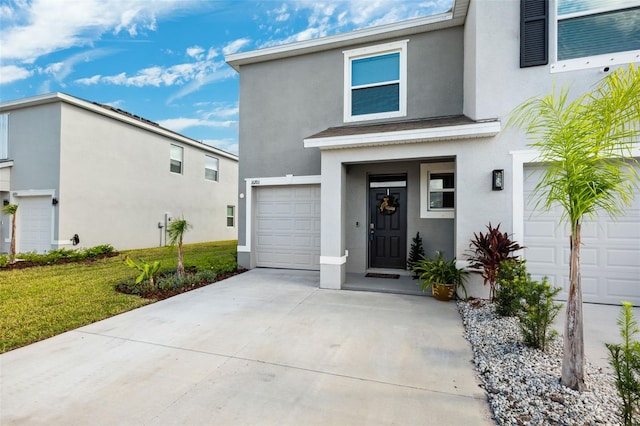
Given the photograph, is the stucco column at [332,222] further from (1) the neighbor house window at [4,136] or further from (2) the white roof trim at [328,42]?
(1) the neighbor house window at [4,136]

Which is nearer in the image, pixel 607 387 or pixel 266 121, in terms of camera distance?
pixel 607 387

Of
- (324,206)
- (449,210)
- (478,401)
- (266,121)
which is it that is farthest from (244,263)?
(478,401)

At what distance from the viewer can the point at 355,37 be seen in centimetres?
707

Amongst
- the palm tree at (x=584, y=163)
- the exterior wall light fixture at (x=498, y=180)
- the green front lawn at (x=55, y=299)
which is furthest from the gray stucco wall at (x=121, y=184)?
the palm tree at (x=584, y=163)

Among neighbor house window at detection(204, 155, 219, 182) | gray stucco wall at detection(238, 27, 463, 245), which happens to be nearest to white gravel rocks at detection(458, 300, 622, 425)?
gray stucco wall at detection(238, 27, 463, 245)

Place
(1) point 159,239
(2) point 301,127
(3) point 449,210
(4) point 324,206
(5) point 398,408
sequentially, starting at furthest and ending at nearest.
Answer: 1. (1) point 159,239
2. (2) point 301,127
3. (3) point 449,210
4. (4) point 324,206
5. (5) point 398,408

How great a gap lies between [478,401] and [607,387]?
108 cm

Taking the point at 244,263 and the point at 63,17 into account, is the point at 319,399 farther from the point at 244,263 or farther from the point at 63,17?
the point at 63,17

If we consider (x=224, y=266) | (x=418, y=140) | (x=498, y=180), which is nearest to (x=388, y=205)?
(x=418, y=140)

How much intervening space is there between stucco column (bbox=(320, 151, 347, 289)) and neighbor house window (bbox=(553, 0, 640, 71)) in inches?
167

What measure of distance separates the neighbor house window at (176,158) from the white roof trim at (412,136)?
10.8m

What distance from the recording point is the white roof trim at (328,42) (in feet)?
21.4

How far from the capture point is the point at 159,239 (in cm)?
1356

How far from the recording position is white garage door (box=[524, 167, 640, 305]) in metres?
4.75
